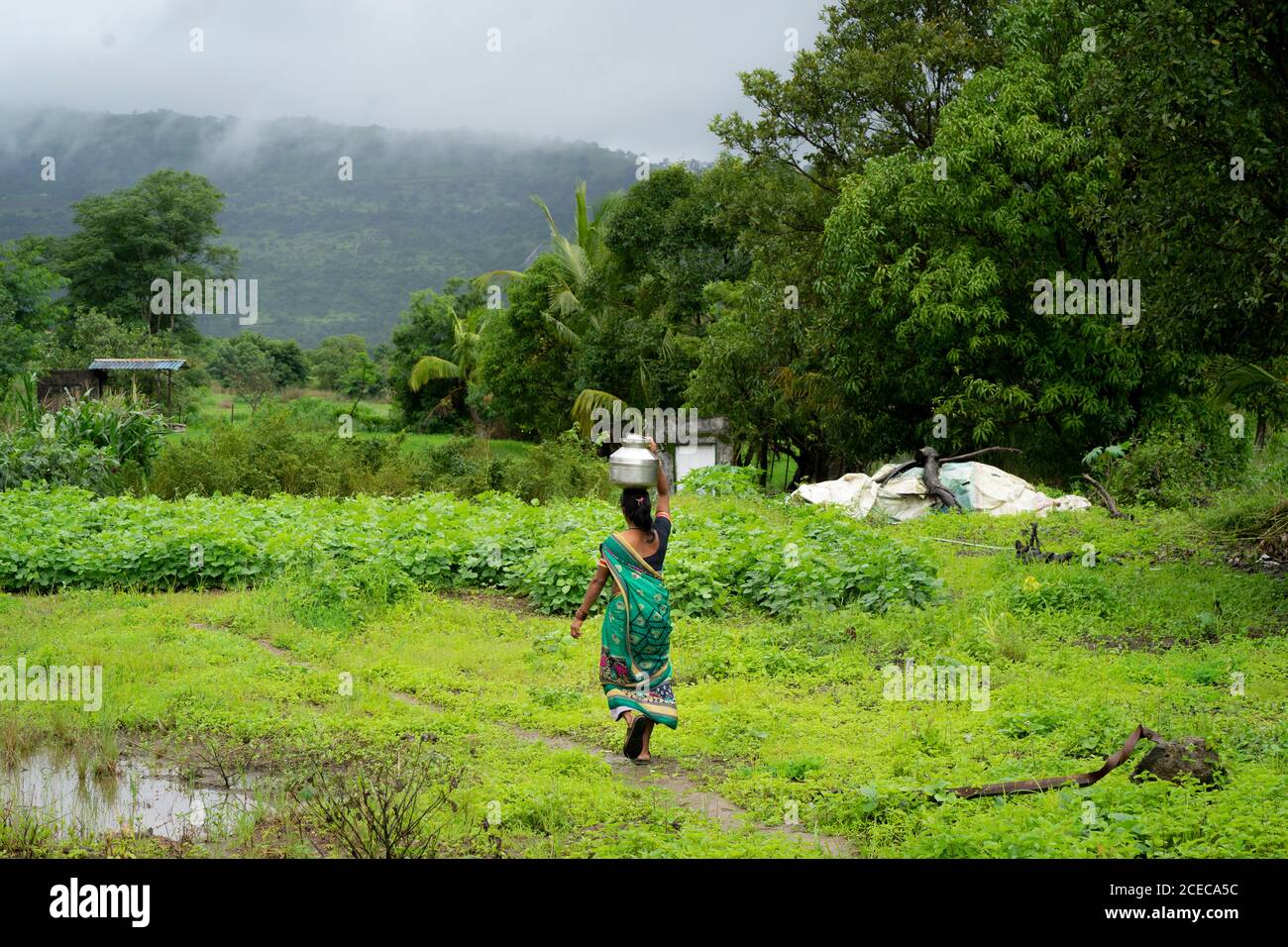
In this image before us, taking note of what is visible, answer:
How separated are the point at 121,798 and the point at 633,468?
3.04m

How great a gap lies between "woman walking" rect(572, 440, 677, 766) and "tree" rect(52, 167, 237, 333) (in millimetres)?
47555

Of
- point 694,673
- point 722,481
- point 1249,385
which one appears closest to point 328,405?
point 722,481

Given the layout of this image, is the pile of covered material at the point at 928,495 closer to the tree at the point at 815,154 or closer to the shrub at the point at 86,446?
the tree at the point at 815,154

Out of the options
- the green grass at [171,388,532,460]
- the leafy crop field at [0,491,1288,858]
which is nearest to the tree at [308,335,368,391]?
the green grass at [171,388,532,460]

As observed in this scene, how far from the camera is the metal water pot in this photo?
6129mm

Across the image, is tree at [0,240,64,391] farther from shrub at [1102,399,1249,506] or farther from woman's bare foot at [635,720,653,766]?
woman's bare foot at [635,720,653,766]

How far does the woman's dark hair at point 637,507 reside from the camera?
6336 millimetres

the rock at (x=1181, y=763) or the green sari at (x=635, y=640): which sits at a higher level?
the green sari at (x=635, y=640)

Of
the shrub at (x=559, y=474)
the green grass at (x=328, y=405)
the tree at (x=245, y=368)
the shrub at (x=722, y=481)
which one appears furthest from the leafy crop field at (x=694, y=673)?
the tree at (x=245, y=368)

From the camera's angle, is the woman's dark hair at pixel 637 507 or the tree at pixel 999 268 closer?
the woman's dark hair at pixel 637 507

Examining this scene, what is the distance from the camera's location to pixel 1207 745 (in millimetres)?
5676

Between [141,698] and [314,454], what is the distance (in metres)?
11.8

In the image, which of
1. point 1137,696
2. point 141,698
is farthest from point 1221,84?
point 141,698

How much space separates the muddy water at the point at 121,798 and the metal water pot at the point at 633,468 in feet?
7.85
